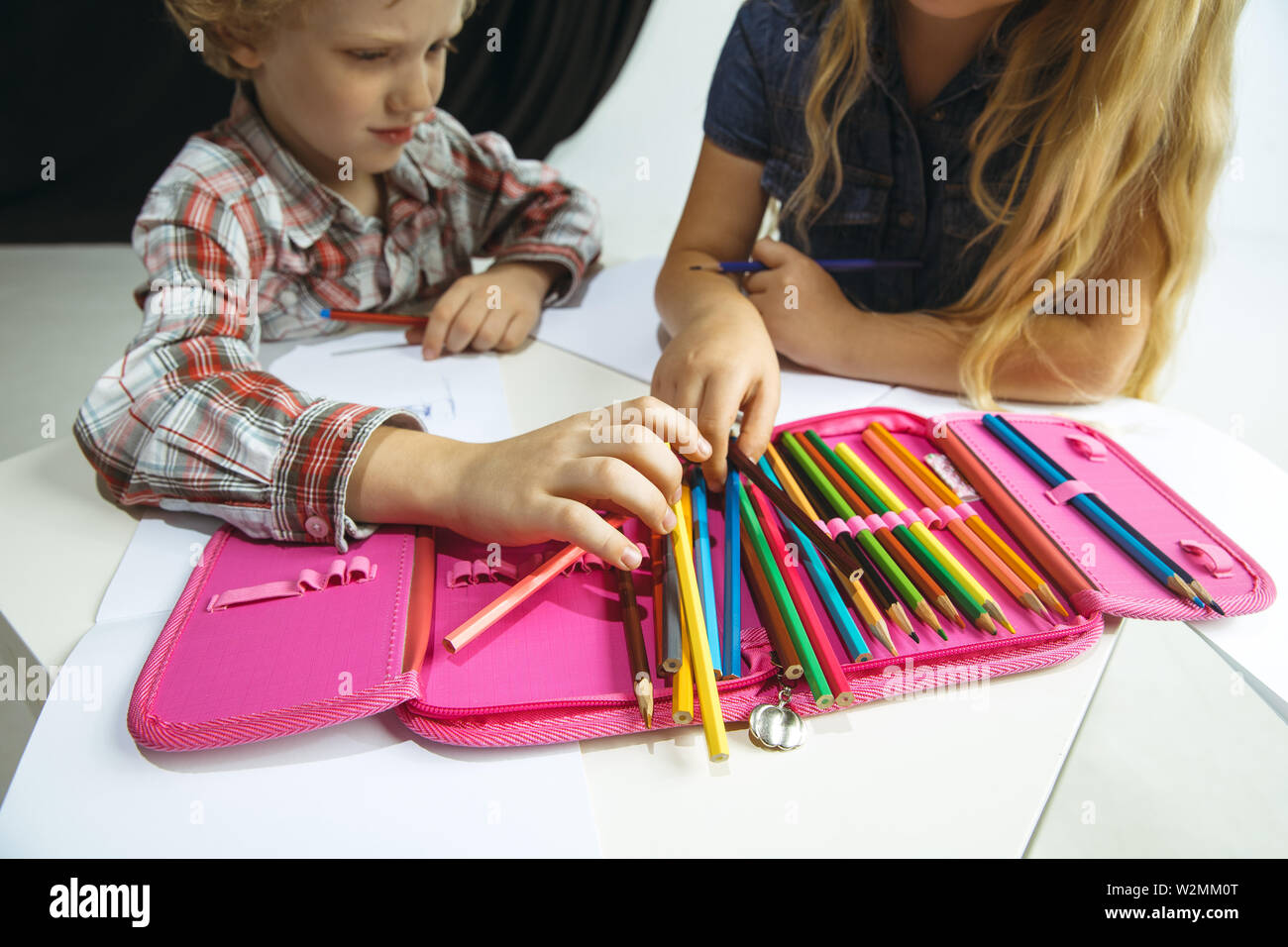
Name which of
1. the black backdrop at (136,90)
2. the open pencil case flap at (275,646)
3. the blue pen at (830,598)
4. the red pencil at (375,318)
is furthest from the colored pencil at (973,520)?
the black backdrop at (136,90)

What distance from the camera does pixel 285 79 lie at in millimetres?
748

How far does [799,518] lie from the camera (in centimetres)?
53

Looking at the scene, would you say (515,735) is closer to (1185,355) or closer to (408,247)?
(408,247)

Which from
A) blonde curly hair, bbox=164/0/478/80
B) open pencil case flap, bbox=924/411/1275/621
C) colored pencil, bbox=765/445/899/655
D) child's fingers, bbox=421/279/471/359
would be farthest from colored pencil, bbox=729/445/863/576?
blonde curly hair, bbox=164/0/478/80

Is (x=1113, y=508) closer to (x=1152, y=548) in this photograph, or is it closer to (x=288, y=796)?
(x=1152, y=548)

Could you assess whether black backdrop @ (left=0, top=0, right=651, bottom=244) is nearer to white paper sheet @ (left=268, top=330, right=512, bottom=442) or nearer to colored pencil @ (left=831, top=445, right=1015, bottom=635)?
white paper sheet @ (left=268, top=330, right=512, bottom=442)

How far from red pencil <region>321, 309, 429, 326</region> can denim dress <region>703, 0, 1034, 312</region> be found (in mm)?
369

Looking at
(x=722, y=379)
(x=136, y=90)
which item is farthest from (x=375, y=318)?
(x=136, y=90)

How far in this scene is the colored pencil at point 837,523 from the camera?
480 mm

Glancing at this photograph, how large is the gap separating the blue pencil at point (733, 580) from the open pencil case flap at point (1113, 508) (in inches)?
7.4

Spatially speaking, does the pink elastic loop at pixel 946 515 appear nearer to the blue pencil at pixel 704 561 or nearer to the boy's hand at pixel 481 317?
the blue pencil at pixel 704 561
